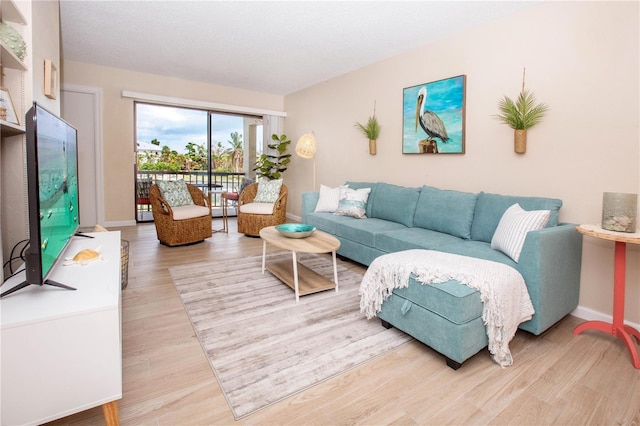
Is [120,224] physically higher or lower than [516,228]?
lower

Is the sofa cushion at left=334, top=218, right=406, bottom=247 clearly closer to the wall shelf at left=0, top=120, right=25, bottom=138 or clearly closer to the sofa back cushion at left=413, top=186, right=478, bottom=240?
the sofa back cushion at left=413, top=186, right=478, bottom=240

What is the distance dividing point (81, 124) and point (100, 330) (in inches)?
207

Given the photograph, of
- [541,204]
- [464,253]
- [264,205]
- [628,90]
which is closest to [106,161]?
[264,205]

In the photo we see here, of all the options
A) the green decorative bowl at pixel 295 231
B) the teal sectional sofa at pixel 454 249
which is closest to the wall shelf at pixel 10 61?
the green decorative bowl at pixel 295 231

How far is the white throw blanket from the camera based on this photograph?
184cm

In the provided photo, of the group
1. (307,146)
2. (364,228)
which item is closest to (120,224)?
(307,146)

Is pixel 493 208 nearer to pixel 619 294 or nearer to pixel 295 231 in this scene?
pixel 619 294

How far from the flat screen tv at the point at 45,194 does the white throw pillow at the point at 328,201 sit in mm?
2937

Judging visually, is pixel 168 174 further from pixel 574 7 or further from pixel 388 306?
pixel 574 7

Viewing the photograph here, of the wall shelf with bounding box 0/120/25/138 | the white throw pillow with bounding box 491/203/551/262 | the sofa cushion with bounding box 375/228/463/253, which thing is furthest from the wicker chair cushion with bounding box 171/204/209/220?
the white throw pillow with bounding box 491/203/551/262

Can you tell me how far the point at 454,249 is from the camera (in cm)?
259

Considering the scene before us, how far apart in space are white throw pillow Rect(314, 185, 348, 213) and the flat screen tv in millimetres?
2937

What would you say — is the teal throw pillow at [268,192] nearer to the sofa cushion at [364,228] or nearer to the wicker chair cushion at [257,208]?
the wicker chair cushion at [257,208]

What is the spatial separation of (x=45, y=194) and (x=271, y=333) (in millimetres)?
1463
